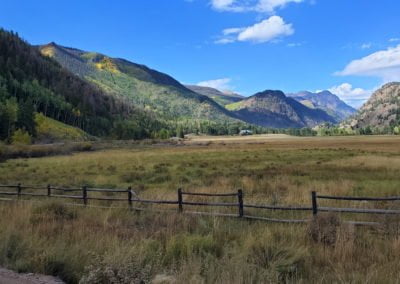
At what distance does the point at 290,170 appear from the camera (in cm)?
3262

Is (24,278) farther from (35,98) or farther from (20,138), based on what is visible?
(35,98)

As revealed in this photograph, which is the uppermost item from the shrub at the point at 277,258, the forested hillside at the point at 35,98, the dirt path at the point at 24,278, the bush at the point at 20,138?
the forested hillside at the point at 35,98

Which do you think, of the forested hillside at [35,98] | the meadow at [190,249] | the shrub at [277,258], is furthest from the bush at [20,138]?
the shrub at [277,258]

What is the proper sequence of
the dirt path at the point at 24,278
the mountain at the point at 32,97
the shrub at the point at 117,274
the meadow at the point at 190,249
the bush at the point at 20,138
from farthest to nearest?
the mountain at the point at 32,97, the bush at the point at 20,138, the meadow at the point at 190,249, the dirt path at the point at 24,278, the shrub at the point at 117,274

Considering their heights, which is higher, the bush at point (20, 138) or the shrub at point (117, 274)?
the bush at point (20, 138)

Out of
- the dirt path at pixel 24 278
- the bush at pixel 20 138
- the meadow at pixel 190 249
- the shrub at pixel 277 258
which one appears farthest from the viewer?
the bush at pixel 20 138

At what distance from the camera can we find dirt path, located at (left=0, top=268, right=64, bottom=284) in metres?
5.98

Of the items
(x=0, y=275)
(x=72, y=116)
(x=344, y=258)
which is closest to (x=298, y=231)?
(x=344, y=258)

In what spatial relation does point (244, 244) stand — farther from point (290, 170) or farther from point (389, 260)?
point (290, 170)

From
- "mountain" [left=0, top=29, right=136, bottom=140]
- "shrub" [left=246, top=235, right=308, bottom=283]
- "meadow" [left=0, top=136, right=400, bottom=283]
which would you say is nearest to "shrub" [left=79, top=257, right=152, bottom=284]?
"meadow" [left=0, top=136, right=400, bottom=283]

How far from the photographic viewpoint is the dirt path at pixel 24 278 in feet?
19.6

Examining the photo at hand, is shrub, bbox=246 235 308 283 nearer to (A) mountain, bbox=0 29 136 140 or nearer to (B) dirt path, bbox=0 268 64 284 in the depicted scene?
(B) dirt path, bbox=0 268 64 284

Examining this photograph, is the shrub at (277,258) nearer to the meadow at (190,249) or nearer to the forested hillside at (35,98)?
the meadow at (190,249)

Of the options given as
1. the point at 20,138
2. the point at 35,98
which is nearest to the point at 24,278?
the point at 20,138
